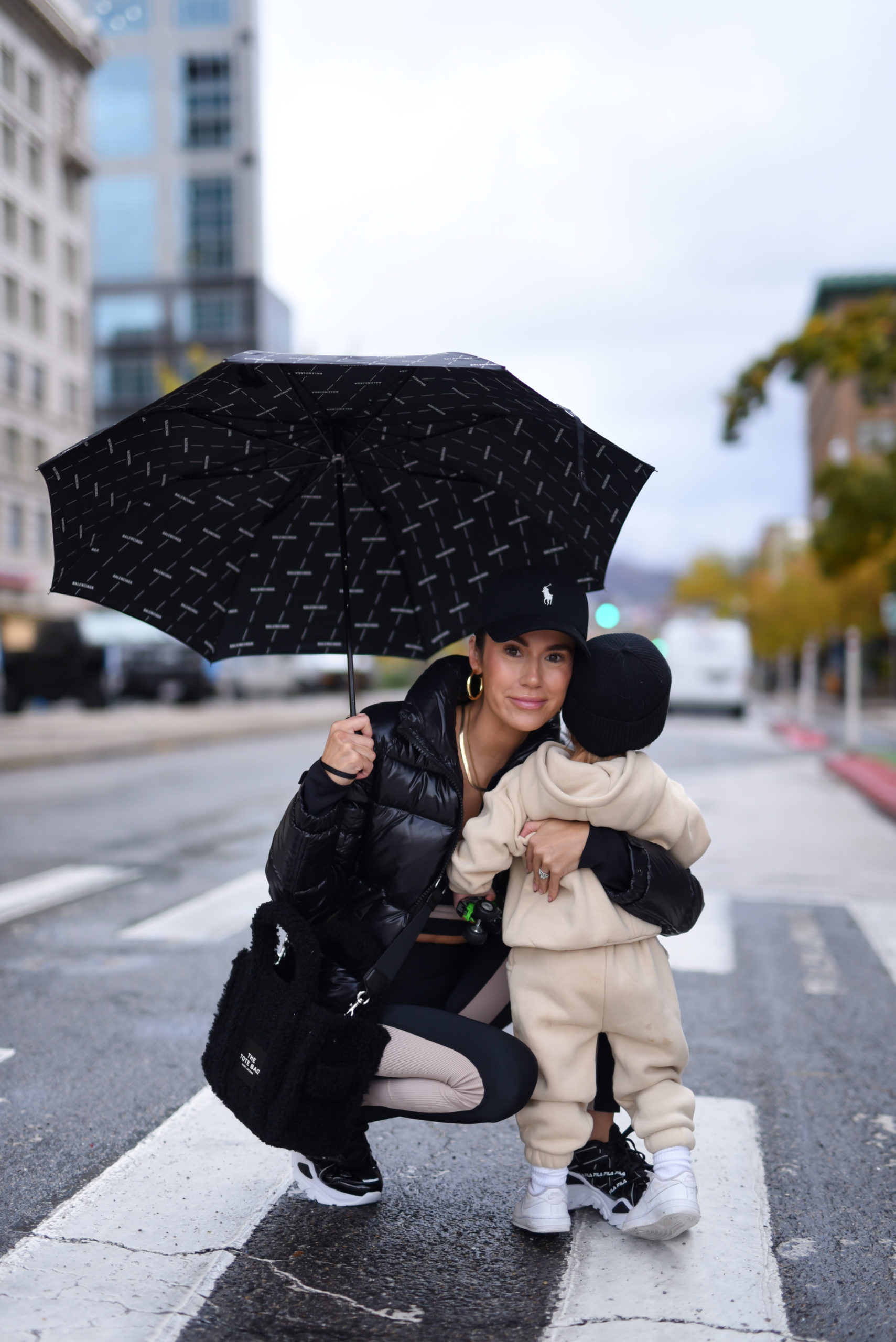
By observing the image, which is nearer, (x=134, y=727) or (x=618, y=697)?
(x=618, y=697)

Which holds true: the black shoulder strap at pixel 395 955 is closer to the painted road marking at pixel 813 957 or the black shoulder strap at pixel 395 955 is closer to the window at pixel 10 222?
the painted road marking at pixel 813 957

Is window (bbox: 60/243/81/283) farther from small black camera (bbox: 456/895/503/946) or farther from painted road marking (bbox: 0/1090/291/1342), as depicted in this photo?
small black camera (bbox: 456/895/503/946)

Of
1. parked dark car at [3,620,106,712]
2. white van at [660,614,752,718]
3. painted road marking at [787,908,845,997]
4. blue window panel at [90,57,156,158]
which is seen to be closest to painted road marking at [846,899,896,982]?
painted road marking at [787,908,845,997]

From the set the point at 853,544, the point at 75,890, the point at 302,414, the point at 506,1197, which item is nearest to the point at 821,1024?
the point at 506,1197

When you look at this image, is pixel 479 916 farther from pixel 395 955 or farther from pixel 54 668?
pixel 54 668

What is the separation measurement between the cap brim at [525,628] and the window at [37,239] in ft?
156

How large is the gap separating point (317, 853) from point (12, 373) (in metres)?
46.4

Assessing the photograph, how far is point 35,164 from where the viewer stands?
44156 mm

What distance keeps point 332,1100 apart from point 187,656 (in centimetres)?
2836

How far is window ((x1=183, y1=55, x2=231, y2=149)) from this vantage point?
53.6 m

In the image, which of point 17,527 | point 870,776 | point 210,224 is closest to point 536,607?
point 870,776

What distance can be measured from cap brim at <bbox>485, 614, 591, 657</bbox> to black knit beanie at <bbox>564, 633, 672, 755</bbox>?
0.13 feet

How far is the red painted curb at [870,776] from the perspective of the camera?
11.7 meters

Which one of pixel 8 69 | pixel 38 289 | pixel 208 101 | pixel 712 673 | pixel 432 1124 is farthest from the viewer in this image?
pixel 208 101
